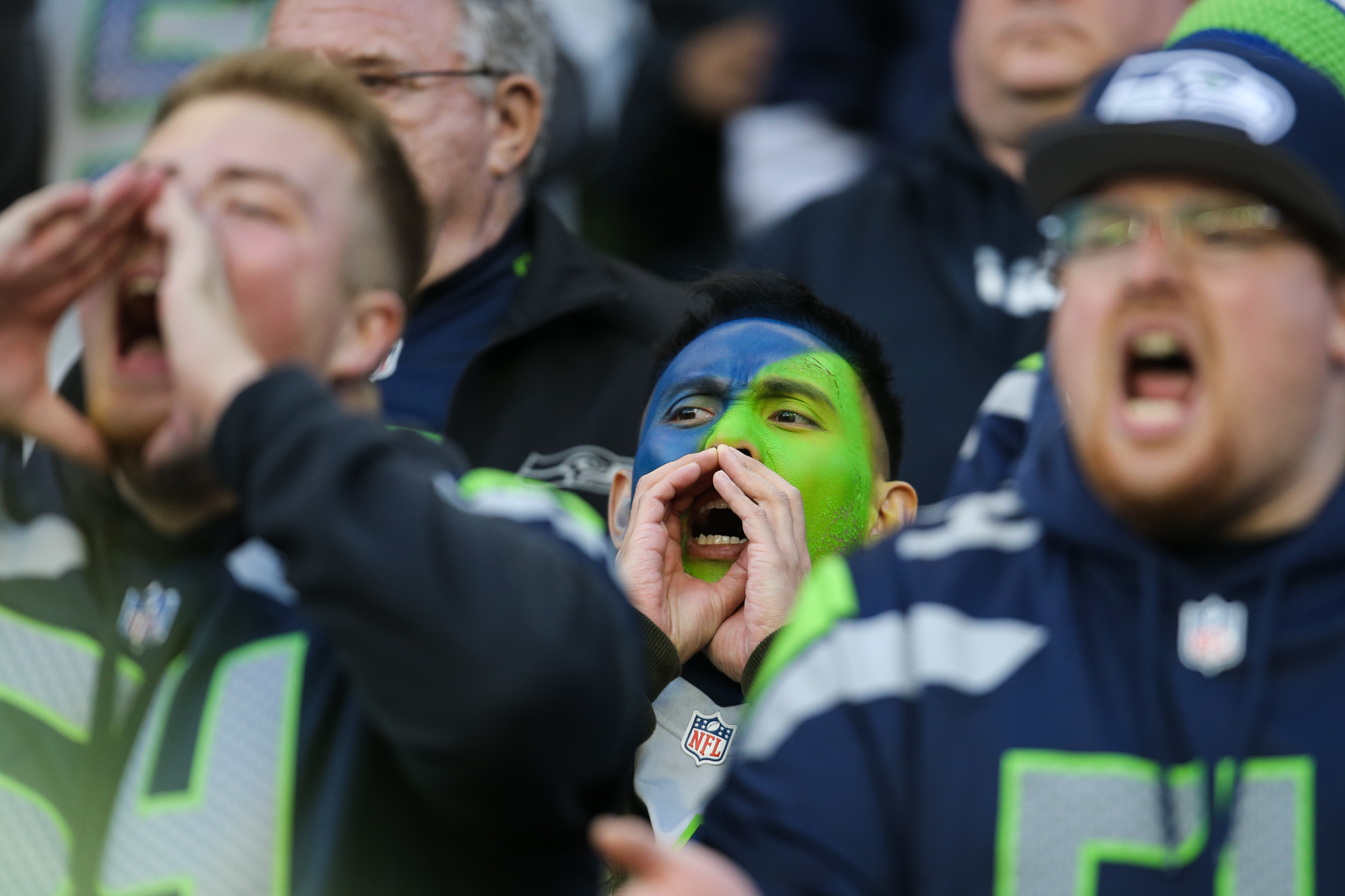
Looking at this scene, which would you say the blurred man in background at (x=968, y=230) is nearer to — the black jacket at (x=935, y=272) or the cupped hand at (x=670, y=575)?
the black jacket at (x=935, y=272)

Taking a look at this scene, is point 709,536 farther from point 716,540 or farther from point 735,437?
point 735,437

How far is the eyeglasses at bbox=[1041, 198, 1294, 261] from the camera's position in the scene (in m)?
2.13

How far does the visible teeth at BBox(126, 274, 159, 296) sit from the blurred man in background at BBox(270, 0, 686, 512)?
1258mm

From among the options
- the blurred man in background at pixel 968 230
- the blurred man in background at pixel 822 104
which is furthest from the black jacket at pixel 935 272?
the blurred man in background at pixel 822 104

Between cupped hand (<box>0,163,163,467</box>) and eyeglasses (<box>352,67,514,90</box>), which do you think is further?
eyeglasses (<box>352,67,514,90</box>)

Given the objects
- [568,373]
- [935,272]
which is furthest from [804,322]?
[935,272]

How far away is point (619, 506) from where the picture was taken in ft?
11.0

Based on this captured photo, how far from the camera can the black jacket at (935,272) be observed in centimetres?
386

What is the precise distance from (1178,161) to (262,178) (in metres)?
1.13

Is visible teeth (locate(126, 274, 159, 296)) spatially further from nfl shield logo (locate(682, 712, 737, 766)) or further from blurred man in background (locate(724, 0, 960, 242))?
blurred man in background (locate(724, 0, 960, 242))

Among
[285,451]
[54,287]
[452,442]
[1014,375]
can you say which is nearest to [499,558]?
[285,451]

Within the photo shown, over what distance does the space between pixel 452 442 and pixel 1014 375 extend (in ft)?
3.83

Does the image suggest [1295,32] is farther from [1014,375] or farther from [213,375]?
[213,375]

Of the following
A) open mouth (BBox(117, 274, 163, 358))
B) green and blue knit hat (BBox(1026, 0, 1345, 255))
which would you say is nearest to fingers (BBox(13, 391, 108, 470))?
open mouth (BBox(117, 274, 163, 358))
